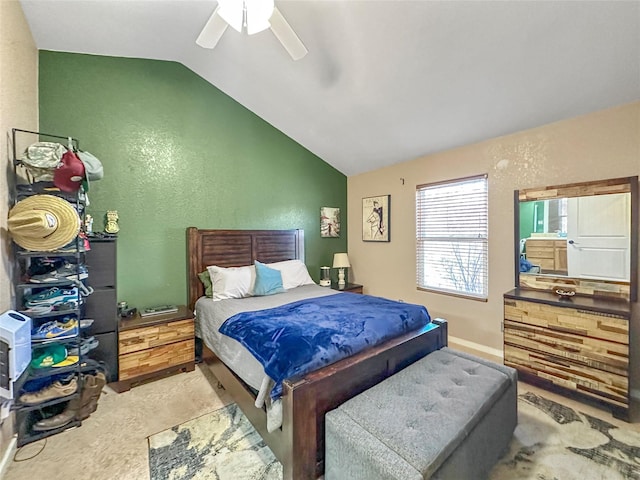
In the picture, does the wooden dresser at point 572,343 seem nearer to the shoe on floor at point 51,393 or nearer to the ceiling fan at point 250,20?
the ceiling fan at point 250,20

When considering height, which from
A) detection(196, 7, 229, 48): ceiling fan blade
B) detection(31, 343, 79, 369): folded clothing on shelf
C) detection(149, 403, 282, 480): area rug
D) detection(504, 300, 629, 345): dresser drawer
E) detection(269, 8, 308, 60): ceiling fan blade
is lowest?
detection(149, 403, 282, 480): area rug

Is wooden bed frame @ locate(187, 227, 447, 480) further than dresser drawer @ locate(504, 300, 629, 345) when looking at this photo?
No

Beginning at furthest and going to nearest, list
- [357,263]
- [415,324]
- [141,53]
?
1. [357,263]
2. [141,53]
3. [415,324]

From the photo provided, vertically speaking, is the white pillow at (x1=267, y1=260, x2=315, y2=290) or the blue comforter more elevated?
the white pillow at (x1=267, y1=260, x2=315, y2=290)

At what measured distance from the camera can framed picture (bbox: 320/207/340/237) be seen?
446 centimetres

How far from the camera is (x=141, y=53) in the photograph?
2.89m

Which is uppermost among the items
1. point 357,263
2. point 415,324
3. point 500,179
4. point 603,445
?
point 500,179

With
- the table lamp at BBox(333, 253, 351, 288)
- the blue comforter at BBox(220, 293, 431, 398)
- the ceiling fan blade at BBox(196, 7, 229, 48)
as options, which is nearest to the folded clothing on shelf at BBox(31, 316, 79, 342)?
the blue comforter at BBox(220, 293, 431, 398)

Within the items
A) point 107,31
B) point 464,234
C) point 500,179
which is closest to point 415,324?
point 464,234

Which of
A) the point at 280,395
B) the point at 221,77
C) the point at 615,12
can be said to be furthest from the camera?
the point at 221,77

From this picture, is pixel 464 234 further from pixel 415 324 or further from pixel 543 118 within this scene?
pixel 415 324

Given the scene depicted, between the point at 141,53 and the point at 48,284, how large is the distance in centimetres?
242

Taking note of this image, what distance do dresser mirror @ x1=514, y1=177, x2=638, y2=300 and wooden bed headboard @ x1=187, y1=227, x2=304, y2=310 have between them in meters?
2.72

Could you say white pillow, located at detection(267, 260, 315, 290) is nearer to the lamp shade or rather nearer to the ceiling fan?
the lamp shade
